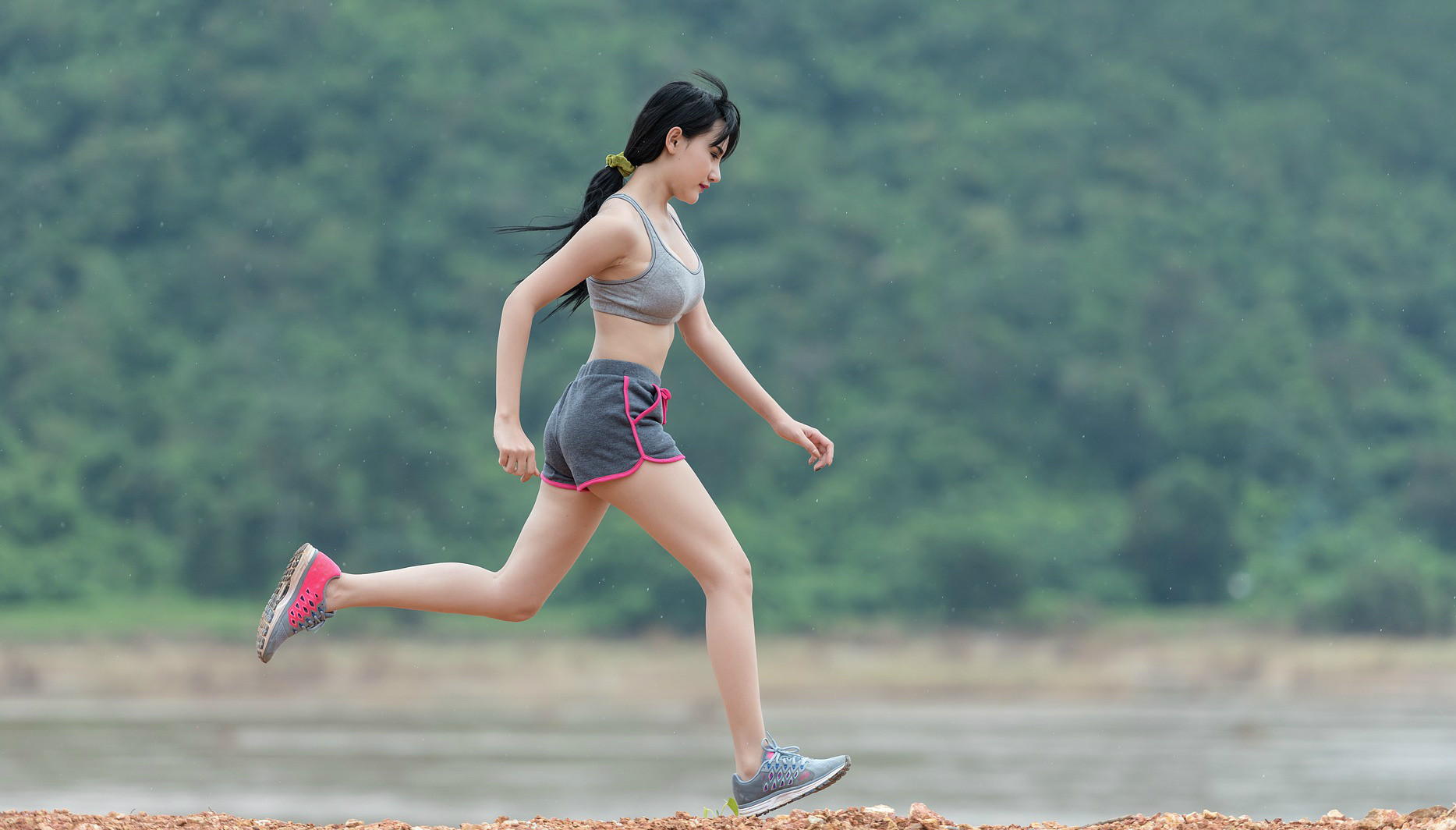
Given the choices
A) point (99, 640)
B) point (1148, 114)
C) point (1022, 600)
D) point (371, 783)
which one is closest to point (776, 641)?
point (1022, 600)

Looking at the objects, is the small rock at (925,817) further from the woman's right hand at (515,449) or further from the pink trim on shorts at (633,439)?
the woman's right hand at (515,449)

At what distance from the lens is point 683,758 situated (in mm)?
31453

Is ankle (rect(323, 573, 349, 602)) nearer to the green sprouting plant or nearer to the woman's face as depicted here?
the green sprouting plant

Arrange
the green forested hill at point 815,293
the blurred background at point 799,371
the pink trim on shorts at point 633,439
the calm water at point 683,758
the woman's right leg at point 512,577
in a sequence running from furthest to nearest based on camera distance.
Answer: the green forested hill at point 815,293 → the blurred background at point 799,371 → the calm water at point 683,758 → the woman's right leg at point 512,577 → the pink trim on shorts at point 633,439

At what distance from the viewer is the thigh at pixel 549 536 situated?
4.79m

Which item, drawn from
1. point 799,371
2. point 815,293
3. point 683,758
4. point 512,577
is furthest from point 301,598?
point 815,293

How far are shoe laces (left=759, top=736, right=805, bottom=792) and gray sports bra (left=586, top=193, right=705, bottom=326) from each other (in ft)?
3.74

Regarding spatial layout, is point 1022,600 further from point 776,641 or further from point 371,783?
point 371,783

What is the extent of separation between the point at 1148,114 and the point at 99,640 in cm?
3588

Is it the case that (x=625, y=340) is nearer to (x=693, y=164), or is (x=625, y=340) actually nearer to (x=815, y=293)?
(x=693, y=164)

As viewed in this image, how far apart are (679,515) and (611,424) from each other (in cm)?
28

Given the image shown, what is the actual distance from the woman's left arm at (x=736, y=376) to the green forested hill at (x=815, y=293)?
128 feet

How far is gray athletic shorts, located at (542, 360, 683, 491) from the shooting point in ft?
15.1

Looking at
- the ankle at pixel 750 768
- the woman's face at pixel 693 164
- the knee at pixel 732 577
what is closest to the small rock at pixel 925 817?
the ankle at pixel 750 768
